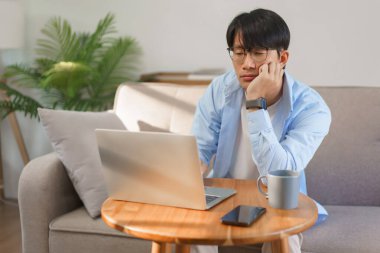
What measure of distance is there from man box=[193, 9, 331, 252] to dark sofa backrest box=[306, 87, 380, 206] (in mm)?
299

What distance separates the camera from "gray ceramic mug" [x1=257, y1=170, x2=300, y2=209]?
1451mm

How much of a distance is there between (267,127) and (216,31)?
1679 millimetres

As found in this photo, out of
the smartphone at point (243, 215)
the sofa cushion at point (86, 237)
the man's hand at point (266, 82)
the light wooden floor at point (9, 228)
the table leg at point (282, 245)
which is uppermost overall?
the man's hand at point (266, 82)

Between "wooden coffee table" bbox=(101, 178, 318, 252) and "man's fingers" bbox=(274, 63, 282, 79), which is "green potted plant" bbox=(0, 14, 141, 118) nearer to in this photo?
"man's fingers" bbox=(274, 63, 282, 79)

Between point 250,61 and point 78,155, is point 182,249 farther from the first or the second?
point 78,155

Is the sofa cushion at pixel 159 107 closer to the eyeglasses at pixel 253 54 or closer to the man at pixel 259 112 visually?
the man at pixel 259 112

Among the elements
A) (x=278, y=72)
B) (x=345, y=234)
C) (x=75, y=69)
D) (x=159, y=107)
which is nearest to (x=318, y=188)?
(x=345, y=234)

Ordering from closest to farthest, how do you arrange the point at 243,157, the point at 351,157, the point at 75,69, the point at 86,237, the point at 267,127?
the point at 267,127, the point at 243,157, the point at 86,237, the point at 351,157, the point at 75,69

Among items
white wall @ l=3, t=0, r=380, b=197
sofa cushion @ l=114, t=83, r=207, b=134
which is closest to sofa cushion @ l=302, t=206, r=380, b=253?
sofa cushion @ l=114, t=83, r=207, b=134

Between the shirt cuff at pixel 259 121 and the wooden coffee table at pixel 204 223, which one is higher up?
the shirt cuff at pixel 259 121

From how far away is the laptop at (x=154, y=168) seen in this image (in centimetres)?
142

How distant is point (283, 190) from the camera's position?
1459mm

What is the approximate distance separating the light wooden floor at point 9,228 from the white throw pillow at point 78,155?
2.98 ft

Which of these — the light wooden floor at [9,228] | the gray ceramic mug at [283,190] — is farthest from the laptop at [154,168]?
the light wooden floor at [9,228]
